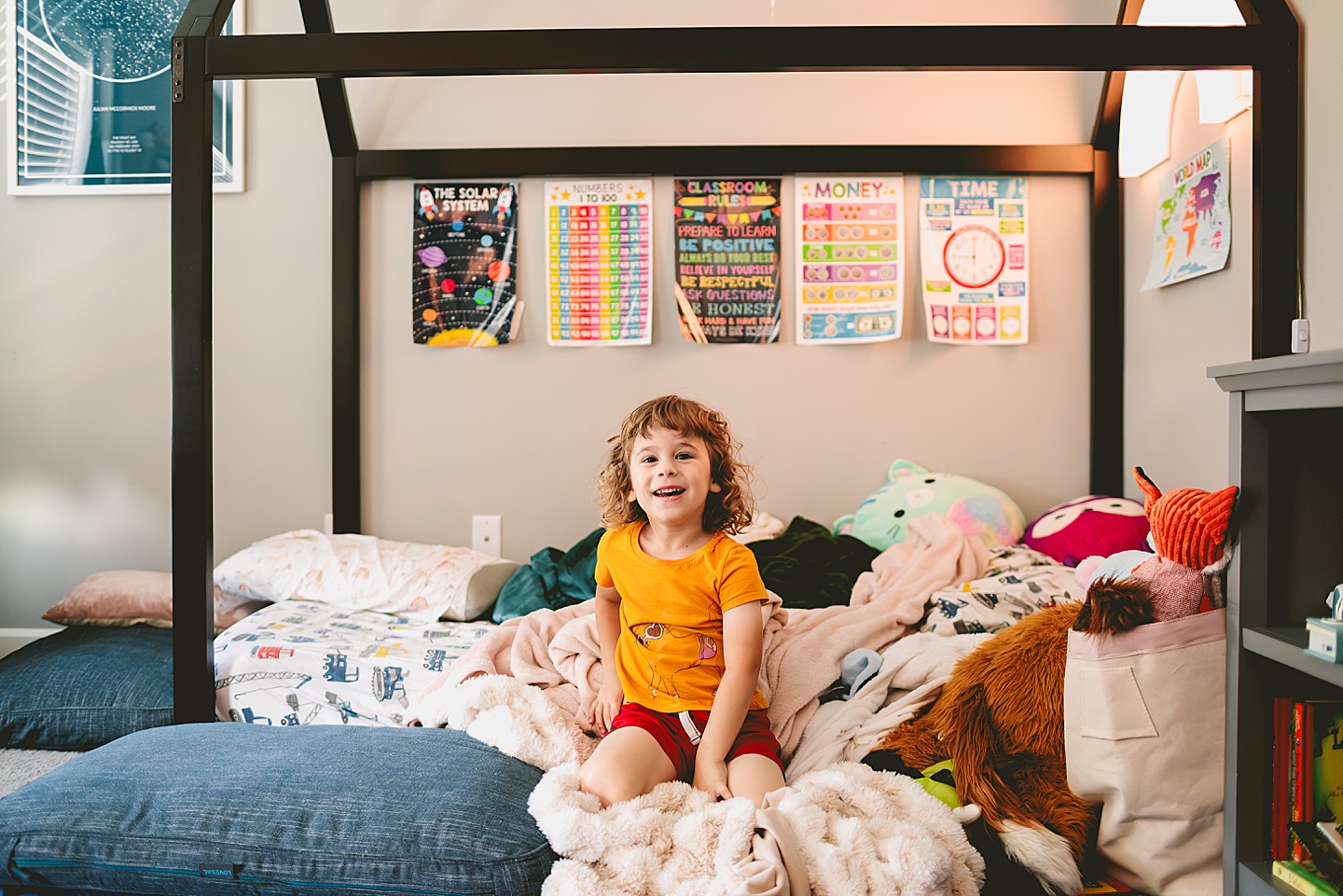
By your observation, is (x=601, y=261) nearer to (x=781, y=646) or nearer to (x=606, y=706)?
(x=781, y=646)

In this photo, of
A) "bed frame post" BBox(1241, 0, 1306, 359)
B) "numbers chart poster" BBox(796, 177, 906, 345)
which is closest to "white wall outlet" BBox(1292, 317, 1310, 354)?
"bed frame post" BBox(1241, 0, 1306, 359)

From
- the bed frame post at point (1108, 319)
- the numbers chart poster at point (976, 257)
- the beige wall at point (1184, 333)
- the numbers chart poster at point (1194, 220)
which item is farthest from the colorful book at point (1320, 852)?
the numbers chart poster at point (976, 257)

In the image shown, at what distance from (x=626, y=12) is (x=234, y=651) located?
1875 mm

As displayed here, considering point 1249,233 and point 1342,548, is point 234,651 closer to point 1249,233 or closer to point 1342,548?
point 1342,548

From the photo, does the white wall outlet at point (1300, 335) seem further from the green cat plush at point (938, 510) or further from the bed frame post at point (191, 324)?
the bed frame post at point (191, 324)

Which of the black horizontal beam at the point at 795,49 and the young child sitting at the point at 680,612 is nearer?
the young child sitting at the point at 680,612

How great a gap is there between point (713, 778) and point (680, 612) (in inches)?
10.0

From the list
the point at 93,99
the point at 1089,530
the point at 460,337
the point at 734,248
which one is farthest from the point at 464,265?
the point at 1089,530

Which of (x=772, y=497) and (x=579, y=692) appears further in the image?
(x=772, y=497)

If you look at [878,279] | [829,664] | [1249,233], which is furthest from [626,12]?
[829,664]

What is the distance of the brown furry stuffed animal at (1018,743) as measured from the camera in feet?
3.31

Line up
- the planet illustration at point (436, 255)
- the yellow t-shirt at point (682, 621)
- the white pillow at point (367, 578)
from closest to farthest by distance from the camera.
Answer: the yellow t-shirt at point (682, 621) < the white pillow at point (367, 578) < the planet illustration at point (436, 255)

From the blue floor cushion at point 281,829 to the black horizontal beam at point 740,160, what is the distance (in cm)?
164

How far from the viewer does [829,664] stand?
144 cm
